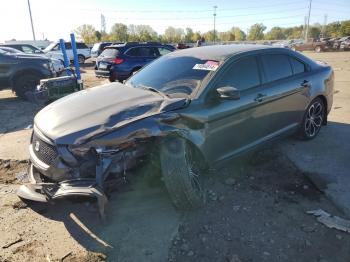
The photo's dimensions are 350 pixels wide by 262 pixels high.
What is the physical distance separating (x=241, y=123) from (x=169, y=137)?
3.72 ft

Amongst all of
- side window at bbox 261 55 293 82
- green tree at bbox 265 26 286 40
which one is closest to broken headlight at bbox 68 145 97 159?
side window at bbox 261 55 293 82

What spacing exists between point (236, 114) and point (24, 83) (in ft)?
27.5

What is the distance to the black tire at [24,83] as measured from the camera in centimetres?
1016

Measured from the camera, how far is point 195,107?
143 inches

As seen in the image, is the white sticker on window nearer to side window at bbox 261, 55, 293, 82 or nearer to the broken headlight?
side window at bbox 261, 55, 293, 82

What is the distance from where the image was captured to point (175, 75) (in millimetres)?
4227

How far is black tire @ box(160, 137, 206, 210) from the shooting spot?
10.8ft

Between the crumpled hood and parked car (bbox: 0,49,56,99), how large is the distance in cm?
683

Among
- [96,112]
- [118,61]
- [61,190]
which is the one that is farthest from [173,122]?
[118,61]

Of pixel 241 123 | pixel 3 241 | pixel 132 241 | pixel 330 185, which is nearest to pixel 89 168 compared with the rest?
pixel 132 241

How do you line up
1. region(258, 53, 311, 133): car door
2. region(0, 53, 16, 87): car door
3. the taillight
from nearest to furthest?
1. region(258, 53, 311, 133): car door
2. region(0, 53, 16, 87): car door
3. the taillight

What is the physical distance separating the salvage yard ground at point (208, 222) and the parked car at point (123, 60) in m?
7.94

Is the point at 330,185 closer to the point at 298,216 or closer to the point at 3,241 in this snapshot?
the point at 298,216

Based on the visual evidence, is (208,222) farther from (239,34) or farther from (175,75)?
(239,34)
